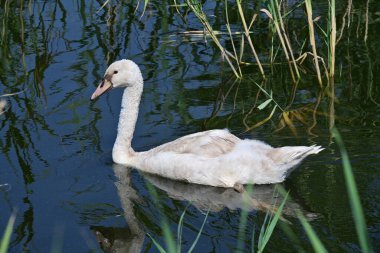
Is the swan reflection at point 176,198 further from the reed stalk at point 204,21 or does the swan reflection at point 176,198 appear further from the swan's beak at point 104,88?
the reed stalk at point 204,21

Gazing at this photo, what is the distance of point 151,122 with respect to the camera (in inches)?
352

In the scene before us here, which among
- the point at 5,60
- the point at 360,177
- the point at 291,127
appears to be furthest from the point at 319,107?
the point at 5,60

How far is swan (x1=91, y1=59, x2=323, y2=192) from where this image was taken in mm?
7219

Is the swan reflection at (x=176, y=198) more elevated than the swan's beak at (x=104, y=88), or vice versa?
the swan's beak at (x=104, y=88)

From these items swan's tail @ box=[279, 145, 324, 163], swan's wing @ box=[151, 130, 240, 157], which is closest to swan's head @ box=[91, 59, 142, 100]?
swan's wing @ box=[151, 130, 240, 157]

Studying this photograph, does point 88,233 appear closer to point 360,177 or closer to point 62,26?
point 360,177

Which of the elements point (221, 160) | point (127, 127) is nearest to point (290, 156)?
point (221, 160)

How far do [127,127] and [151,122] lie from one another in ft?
2.14

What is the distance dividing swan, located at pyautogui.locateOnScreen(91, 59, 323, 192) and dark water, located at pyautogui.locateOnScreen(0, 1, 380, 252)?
0.10 metres

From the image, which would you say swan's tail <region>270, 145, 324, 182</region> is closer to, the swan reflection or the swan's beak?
the swan reflection

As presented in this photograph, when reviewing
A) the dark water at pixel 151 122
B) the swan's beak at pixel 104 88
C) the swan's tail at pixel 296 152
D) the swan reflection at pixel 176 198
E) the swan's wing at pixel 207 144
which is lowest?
the swan reflection at pixel 176 198

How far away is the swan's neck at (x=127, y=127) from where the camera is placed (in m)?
8.14

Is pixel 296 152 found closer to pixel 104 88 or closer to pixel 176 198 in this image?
pixel 176 198

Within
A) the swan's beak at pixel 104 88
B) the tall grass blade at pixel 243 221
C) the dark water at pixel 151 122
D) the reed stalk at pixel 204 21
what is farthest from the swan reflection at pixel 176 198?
the reed stalk at pixel 204 21
